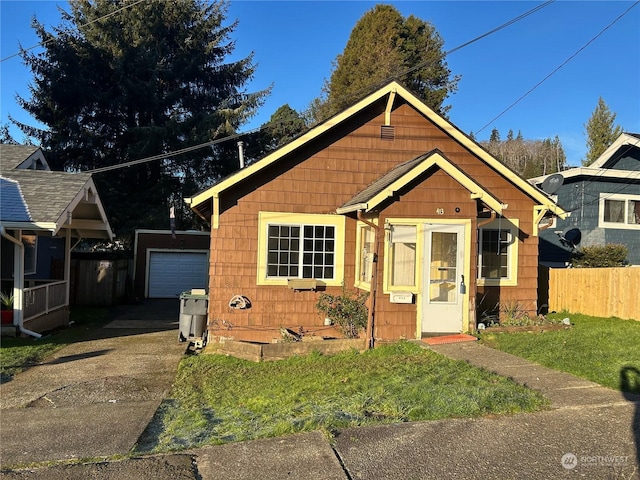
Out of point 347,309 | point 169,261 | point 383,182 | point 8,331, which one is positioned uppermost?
point 383,182

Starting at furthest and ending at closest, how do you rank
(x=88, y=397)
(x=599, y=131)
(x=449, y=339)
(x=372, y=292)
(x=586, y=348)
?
1. (x=599, y=131)
2. (x=372, y=292)
3. (x=449, y=339)
4. (x=586, y=348)
5. (x=88, y=397)

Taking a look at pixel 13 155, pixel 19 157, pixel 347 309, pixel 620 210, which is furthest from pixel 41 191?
pixel 620 210

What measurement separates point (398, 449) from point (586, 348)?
214 inches

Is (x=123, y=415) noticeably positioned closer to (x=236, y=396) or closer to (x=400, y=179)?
(x=236, y=396)

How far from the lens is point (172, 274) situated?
21.1 m

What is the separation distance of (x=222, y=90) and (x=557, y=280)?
24.0m

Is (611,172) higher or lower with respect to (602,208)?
higher

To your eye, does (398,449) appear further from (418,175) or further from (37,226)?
(37,226)

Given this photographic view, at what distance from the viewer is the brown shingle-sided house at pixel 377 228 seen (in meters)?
9.52

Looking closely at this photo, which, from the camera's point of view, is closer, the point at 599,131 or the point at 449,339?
the point at 449,339

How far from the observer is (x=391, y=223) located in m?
9.53

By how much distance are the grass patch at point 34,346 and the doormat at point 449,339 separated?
7332 mm

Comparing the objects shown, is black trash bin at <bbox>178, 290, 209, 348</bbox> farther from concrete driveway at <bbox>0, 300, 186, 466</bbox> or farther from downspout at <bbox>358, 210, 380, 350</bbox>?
downspout at <bbox>358, 210, 380, 350</bbox>

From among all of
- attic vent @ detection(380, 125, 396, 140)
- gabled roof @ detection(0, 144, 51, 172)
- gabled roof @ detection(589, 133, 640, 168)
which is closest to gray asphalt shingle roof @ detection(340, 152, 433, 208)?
attic vent @ detection(380, 125, 396, 140)
